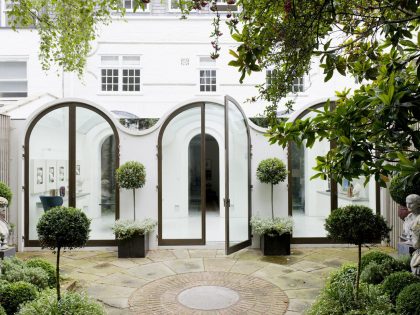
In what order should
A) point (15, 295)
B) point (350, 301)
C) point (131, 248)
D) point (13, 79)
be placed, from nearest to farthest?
point (350, 301) → point (15, 295) → point (131, 248) → point (13, 79)

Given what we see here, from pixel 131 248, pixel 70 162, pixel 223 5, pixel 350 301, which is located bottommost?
pixel 131 248

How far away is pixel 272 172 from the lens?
7.17 metres

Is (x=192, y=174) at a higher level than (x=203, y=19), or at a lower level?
lower

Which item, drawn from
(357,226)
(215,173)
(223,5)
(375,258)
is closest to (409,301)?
(357,226)

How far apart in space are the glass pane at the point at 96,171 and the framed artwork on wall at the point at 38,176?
736 millimetres

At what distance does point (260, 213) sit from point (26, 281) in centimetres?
481

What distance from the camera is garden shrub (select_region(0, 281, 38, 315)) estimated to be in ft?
12.5

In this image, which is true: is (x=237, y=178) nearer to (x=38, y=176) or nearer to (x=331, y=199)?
(x=331, y=199)

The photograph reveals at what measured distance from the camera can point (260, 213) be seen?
303 inches

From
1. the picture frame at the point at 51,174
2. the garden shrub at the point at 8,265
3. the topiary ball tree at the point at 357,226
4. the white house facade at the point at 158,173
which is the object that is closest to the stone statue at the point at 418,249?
the topiary ball tree at the point at 357,226

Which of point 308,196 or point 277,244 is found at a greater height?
point 308,196

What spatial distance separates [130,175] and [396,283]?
502 cm

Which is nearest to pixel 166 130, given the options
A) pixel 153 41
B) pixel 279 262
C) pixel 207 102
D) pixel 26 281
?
pixel 207 102

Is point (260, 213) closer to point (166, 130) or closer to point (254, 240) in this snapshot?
point (254, 240)
